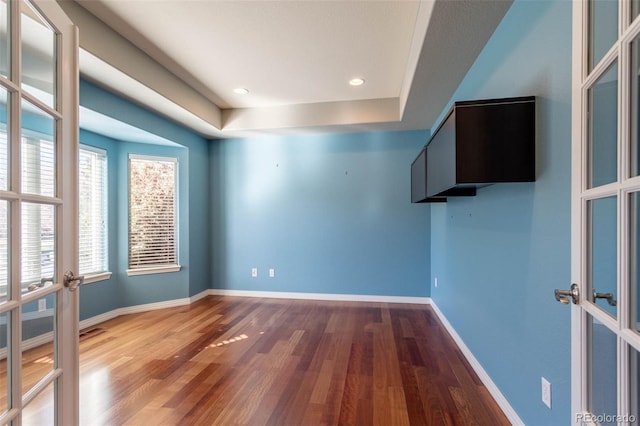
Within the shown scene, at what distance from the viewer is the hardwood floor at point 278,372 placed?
1730mm

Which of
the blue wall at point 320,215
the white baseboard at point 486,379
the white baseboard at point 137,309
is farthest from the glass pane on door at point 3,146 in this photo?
the blue wall at point 320,215

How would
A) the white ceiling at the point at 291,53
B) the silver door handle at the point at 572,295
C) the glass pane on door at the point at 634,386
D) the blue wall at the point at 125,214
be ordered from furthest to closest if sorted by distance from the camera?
the blue wall at the point at 125,214, the white ceiling at the point at 291,53, the silver door handle at the point at 572,295, the glass pane on door at the point at 634,386

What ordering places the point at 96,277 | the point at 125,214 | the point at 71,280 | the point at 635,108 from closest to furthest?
1. the point at 635,108
2. the point at 71,280
3. the point at 96,277
4. the point at 125,214

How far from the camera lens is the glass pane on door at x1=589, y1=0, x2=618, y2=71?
74cm

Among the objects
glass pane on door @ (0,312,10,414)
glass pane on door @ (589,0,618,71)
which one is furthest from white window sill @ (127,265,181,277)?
glass pane on door @ (589,0,618,71)

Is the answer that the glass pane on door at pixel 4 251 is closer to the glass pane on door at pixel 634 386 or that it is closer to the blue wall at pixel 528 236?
the glass pane on door at pixel 634 386

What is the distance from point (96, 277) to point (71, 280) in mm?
2498

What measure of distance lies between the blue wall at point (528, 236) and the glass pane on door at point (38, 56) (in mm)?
2169

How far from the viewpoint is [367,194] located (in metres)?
4.03

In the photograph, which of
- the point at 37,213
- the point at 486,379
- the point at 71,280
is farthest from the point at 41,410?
the point at 486,379

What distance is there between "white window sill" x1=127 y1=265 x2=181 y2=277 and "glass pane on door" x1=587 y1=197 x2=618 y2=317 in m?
4.19

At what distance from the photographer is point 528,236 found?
57.6 inches

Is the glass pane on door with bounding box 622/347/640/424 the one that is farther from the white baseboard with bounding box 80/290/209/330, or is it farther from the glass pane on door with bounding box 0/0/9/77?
the white baseboard with bounding box 80/290/209/330

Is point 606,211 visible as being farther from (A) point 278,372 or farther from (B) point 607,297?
(A) point 278,372
